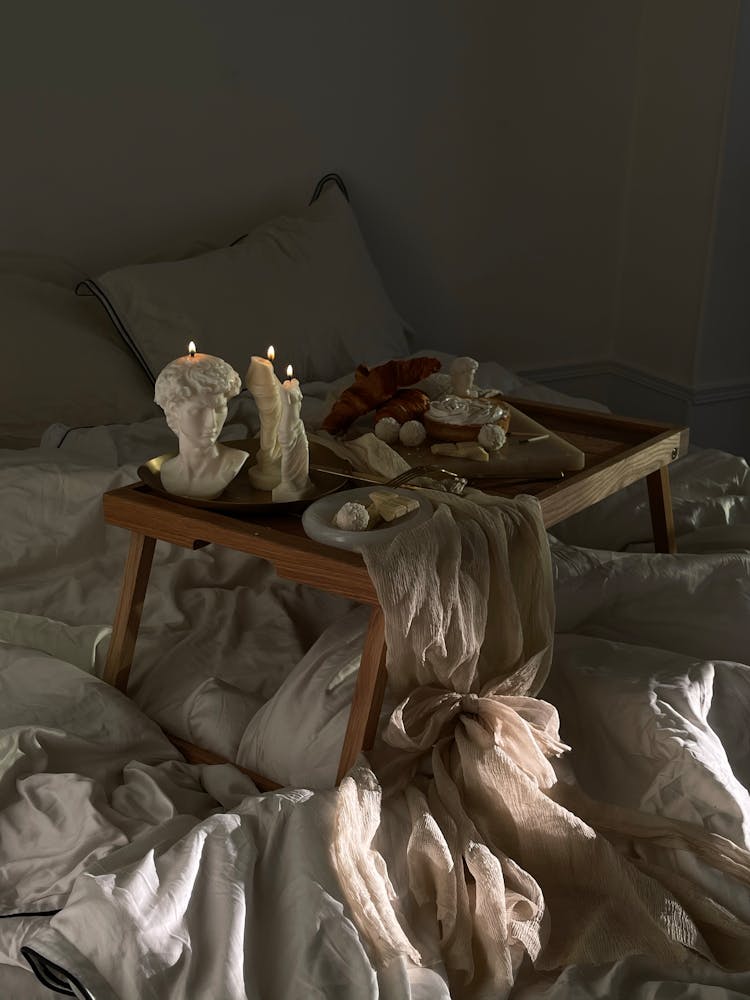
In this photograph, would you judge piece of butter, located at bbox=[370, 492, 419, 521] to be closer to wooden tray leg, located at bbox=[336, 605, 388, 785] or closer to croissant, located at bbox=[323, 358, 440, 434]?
wooden tray leg, located at bbox=[336, 605, 388, 785]

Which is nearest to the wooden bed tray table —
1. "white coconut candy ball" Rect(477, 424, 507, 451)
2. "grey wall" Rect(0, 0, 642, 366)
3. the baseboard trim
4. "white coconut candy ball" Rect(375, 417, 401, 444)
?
"white coconut candy ball" Rect(477, 424, 507, 451)

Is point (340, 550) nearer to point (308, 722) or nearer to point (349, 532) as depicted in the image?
point (349, 532)

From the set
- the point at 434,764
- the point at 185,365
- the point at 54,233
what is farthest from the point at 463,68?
the point at 434,764

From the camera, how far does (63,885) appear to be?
1278 mm

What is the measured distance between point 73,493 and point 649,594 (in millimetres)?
919

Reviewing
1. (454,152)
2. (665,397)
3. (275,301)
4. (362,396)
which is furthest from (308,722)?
(665,397)

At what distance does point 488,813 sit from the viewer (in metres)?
1.41

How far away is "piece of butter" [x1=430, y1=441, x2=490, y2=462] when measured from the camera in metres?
1.77

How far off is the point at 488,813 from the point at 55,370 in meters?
1.35

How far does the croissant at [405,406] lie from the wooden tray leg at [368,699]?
1.71 feet

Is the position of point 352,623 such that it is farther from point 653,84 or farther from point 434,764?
point 653,84

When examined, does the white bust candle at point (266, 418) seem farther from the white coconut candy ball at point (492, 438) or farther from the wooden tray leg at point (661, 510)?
the wooden tray leg at point (661, 510)

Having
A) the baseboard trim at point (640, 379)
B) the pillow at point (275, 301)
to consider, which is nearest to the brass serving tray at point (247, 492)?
the pillow at point (275, 301)

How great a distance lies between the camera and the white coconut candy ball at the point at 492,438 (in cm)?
180
